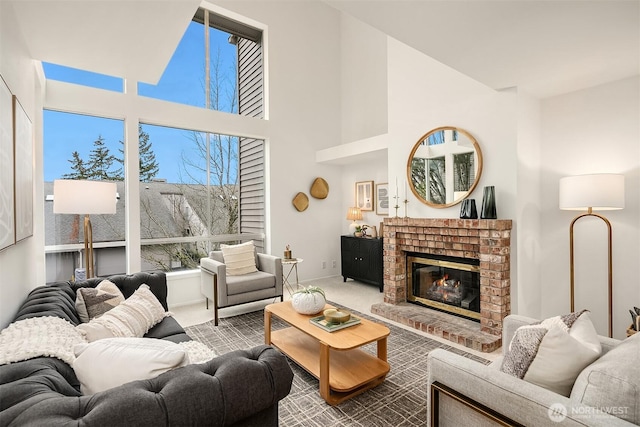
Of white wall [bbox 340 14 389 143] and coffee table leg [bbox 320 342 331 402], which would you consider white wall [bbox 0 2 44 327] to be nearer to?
coffee table leg [bbox 320 342 331 402]

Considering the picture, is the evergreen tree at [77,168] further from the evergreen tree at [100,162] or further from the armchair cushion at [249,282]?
the armchair cushion at [249,282]

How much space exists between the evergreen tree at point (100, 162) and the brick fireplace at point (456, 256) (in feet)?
11.8

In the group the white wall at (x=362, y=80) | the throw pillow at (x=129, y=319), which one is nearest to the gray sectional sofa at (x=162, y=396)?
the throw pillow at (x=129, y=319)

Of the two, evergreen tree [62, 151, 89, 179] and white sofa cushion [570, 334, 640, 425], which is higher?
evergreen tree [62, 151, 89, 179]

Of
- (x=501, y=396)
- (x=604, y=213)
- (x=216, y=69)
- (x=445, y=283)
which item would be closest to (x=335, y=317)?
(x=501, y=396)

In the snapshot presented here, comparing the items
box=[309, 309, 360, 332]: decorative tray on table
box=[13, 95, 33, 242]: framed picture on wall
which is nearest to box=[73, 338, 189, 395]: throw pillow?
box=[13, 95, 33, 242]: framed picture on wall

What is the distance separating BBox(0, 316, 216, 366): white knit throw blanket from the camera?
118 centimetres

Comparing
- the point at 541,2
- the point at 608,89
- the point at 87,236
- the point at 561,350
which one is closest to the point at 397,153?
the point at 608,89

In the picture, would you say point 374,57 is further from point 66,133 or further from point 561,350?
point 561,350

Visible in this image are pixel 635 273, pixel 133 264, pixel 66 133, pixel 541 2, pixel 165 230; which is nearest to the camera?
pixel 541 2

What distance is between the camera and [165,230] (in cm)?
441

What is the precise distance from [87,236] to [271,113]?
10.7 ft

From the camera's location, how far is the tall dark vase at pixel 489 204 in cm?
309

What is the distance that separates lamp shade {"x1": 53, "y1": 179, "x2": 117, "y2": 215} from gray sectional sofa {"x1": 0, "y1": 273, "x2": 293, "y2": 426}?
6.15 ft
